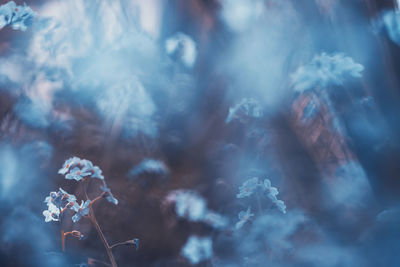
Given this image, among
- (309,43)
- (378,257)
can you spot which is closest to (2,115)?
(309,43)

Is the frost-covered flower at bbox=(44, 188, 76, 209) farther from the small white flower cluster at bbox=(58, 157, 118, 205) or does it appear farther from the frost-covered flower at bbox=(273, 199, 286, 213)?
the frost-covered flower at bbox=(273, 199, 286, 213)

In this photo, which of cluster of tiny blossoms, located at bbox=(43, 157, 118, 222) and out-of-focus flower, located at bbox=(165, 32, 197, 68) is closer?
cluster of tiny blossoms, located at bbox=(43, 157, 118, 222)

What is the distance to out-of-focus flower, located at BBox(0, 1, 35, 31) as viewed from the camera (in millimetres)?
1299

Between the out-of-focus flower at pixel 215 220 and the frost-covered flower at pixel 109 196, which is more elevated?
the frost-covered flower at pixel 109 196

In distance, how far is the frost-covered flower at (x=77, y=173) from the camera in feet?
3.82

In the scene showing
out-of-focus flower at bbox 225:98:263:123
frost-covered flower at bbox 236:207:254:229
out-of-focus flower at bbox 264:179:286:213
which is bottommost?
frost-covered flower at bbox 236:207:254:229

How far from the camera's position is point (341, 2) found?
134 cm

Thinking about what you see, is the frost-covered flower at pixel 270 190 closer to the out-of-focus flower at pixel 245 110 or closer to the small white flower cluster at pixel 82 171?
the out-of-focus flower at pixel 245 110

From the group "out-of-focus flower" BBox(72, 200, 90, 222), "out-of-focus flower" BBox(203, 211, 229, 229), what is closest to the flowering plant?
"out-of-focus flower" BBox(72, 200, 90, 222)

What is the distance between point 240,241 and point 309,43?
33.6 inches

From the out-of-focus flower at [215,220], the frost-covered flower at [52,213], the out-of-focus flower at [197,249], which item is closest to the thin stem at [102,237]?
the frost-covered flower at [52,213]

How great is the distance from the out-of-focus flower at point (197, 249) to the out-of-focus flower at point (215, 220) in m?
0.06

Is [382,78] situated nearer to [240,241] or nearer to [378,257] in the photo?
[378,257]

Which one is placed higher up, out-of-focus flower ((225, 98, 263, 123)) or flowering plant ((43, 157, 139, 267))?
out-of-focus flower ((225, 98, 263, 123))
